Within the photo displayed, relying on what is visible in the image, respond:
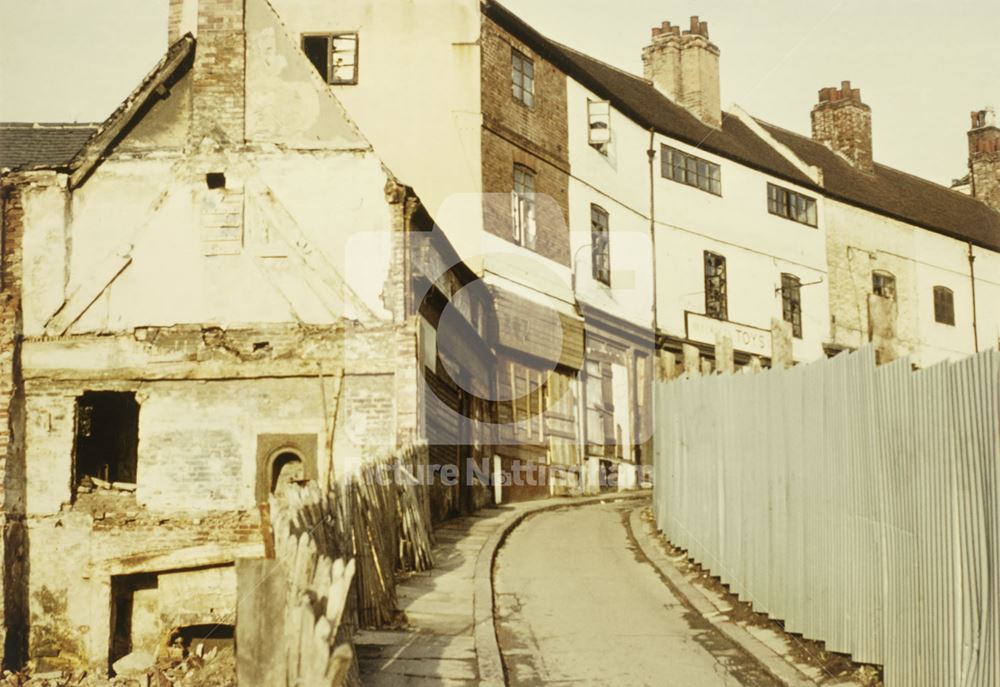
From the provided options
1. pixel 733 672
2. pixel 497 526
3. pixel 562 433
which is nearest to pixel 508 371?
pixel 562 433

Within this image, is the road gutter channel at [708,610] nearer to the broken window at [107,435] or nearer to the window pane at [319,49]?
the broken window at [107,435]

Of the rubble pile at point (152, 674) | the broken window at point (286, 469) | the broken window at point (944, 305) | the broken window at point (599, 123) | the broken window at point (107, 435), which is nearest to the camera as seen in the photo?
the rubble pile at point (152, 674)

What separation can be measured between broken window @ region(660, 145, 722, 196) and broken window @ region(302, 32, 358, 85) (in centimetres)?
956

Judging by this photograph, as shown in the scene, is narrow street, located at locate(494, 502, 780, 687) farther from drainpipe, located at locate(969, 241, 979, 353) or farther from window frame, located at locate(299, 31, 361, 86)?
drainpipe, located at locate(969, 241, 979, 353)

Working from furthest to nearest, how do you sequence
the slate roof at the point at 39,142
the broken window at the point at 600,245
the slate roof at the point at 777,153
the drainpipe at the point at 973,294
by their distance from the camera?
the drainpipe at the point at 973,294
the slate roof at the point at 777,153
the broken window at the point at 600,245
the slate roof at the point at 39,142

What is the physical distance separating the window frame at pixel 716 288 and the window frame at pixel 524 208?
23.5 ft

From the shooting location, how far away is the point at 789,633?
407 inches

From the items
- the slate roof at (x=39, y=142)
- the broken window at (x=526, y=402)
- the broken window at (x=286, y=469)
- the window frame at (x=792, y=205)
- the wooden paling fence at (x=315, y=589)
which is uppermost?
the window frame at (x=792, y=205)

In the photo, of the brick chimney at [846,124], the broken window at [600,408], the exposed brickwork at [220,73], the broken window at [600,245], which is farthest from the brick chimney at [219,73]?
the brick chimney at [846,124]

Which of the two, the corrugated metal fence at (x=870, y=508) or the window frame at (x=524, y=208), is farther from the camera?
the window frame at (x=524, y=208)

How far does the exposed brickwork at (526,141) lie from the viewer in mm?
25297

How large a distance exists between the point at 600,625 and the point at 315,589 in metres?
4.73

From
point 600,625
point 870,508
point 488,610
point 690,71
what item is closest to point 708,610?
point 600,625

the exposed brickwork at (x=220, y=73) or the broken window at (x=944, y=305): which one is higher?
the exposed brickwork at (x=220, y=73)
